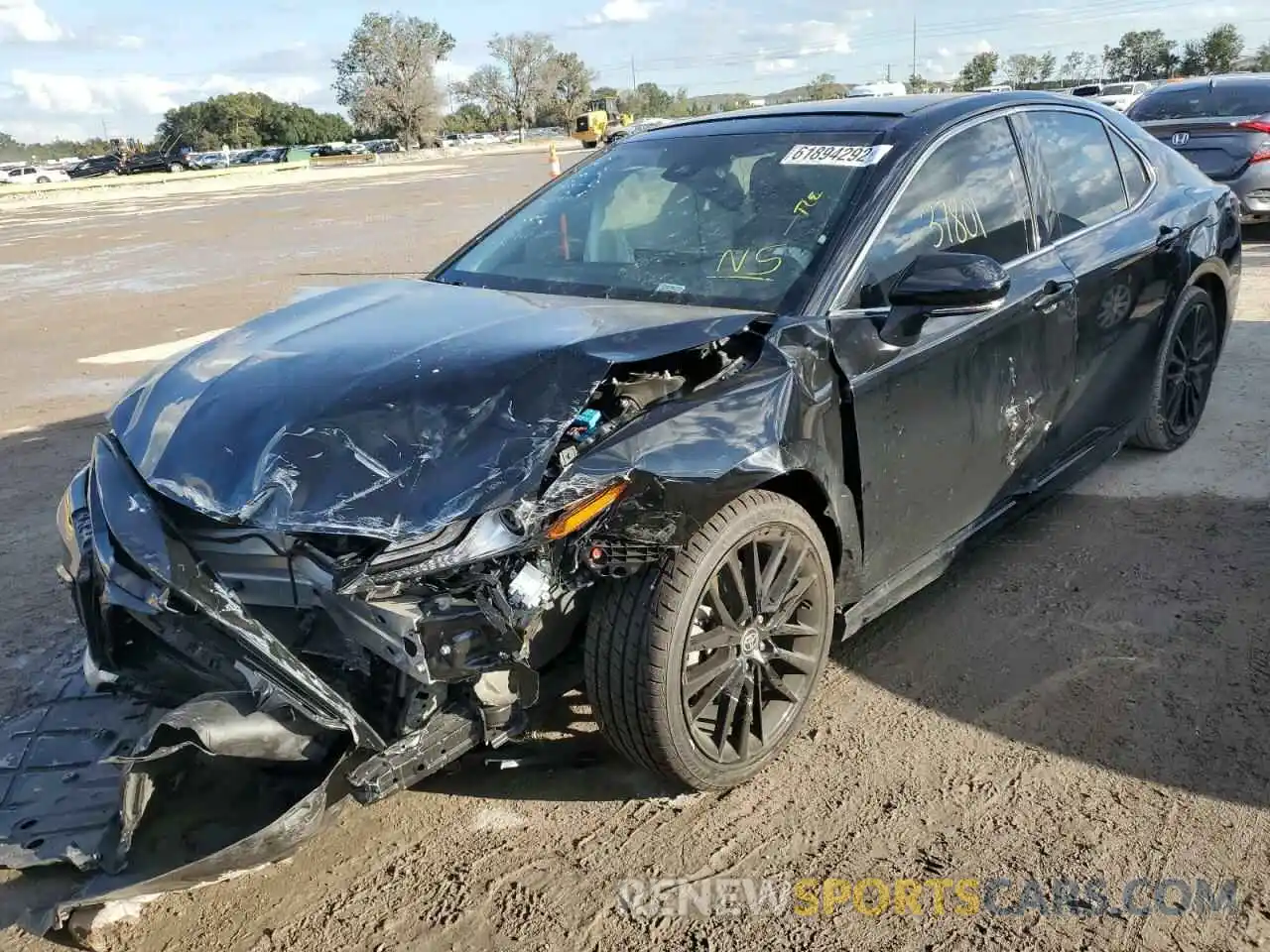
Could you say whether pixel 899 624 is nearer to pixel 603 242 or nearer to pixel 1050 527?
pixel 1050 527

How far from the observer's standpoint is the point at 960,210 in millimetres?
3543

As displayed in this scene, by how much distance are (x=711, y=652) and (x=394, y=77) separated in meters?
86.5

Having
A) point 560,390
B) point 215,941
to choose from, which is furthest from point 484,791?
point 560,390

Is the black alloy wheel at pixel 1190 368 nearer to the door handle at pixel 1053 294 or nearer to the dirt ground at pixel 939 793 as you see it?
the dirt ground at pixel 939 793

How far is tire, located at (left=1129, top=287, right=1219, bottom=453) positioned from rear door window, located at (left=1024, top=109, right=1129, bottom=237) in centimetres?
72

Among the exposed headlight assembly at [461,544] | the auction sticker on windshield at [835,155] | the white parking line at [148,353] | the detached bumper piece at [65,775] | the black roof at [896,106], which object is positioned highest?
the black roof at [896,106]

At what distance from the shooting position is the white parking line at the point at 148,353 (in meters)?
8.52

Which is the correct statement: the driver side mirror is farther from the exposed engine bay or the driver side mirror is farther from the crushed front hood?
the exposed engine bay

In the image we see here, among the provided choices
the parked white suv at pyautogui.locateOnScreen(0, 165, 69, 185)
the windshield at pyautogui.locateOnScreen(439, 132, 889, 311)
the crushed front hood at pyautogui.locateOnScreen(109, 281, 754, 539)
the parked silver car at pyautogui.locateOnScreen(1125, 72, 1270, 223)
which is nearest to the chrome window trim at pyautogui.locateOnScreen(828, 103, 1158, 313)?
the windshield at pyautogui.locateOnScreen(439, 132, 889, 311)

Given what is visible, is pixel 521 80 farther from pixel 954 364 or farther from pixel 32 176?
pixel 954 364

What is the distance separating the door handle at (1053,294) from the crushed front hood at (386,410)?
1.33 meters

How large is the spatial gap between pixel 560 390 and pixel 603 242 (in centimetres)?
129

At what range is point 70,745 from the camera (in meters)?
2.84

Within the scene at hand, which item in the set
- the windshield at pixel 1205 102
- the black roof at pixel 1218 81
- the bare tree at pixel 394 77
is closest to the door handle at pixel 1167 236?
the windshield at pixel 1205 102
